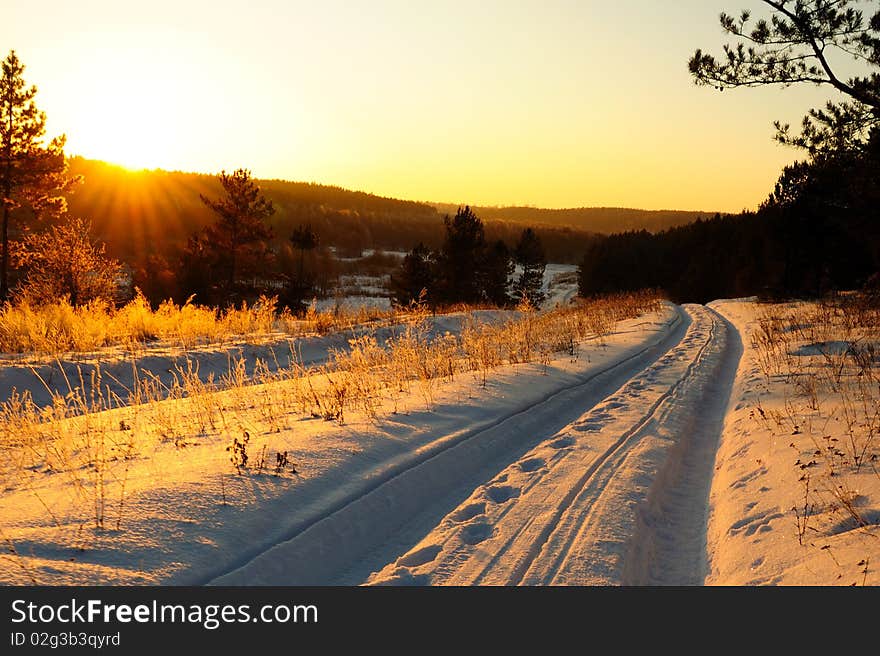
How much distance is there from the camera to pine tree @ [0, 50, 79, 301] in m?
22.5

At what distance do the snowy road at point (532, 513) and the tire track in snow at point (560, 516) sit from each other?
0.5 inches

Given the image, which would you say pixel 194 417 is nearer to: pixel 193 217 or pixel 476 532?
pixel 476 532

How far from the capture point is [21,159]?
74.2ft

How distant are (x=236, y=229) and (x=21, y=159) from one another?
11724mm

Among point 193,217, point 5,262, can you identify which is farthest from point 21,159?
point 193,217

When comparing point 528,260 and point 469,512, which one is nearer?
point 469,512

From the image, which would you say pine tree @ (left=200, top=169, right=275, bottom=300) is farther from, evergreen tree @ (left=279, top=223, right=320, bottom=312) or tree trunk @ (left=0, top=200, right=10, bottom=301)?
tree trunk @ (left=0, top=200, right=10, bottom=301)

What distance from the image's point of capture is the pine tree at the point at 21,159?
22.5 meters

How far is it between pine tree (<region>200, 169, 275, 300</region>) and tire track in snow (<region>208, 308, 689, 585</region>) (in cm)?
2913

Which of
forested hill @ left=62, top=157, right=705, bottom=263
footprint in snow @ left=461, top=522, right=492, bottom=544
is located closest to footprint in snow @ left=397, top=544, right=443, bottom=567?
footprint in snow @ left=461, top=522, right=492, bottom=544

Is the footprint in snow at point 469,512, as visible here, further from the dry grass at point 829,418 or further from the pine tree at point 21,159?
the pine tree at point 21,159

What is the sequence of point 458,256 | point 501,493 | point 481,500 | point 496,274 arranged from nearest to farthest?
point 481,500 < point 501,493 < point 458,256 < point 496,274
